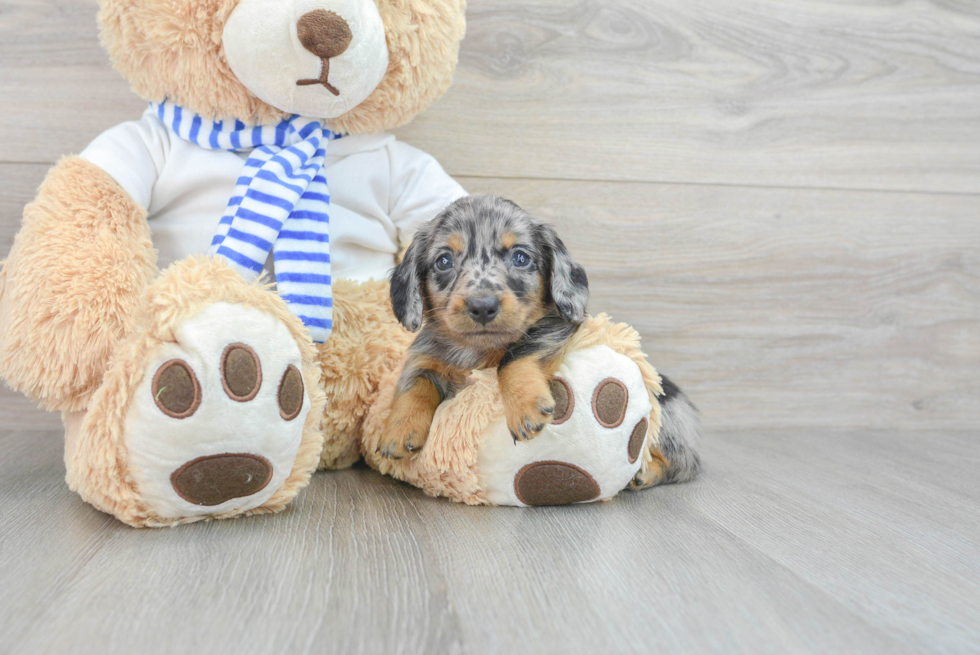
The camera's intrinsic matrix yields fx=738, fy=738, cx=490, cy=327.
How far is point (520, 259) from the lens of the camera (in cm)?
157

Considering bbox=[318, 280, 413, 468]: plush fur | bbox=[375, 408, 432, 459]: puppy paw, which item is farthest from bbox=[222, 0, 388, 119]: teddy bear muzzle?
bbox=[375, 408, 432, 459]: puppy paw

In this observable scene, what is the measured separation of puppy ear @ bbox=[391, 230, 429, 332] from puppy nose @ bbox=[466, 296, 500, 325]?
213mm

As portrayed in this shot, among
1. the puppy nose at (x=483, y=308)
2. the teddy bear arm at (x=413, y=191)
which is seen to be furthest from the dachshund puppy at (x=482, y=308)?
the teddy bear arm at (x=413, y=191)

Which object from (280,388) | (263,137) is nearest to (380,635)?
(280,388)

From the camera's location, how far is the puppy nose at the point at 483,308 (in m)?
1.38

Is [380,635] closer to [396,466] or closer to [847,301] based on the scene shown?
[396,466]

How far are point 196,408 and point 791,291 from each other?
1.96 metres

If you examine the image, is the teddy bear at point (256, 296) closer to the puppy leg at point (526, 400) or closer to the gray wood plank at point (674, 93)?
the puppy leg at point (526, 400)

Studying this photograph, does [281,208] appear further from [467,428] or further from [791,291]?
[791,291]

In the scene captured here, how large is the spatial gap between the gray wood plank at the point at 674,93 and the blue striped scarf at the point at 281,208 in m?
0.55

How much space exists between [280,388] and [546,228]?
67cm

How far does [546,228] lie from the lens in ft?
5.31

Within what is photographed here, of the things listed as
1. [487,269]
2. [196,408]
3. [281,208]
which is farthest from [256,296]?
[487,269]

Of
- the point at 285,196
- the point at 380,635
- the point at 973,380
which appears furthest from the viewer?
the point at 973,380
